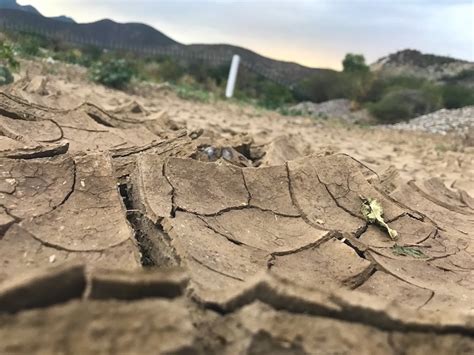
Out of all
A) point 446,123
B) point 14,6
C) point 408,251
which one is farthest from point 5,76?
point 446,123

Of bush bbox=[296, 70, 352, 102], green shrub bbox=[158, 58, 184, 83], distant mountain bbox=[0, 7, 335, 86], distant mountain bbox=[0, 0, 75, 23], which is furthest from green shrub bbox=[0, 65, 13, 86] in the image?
bush bbox=[296, 70, 352, 102]

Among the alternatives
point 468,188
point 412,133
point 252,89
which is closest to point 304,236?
point 468,188

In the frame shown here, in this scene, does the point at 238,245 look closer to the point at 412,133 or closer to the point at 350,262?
the point at 350,262

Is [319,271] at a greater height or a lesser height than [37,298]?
lesser

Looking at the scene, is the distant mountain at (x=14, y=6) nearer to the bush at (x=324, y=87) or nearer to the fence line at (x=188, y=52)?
the fence line at (x=188, y=52)

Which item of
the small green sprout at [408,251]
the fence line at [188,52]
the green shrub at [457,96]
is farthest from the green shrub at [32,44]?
the green shrub at [457,96]

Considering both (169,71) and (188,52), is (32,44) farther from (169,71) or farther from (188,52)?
(188,52)
